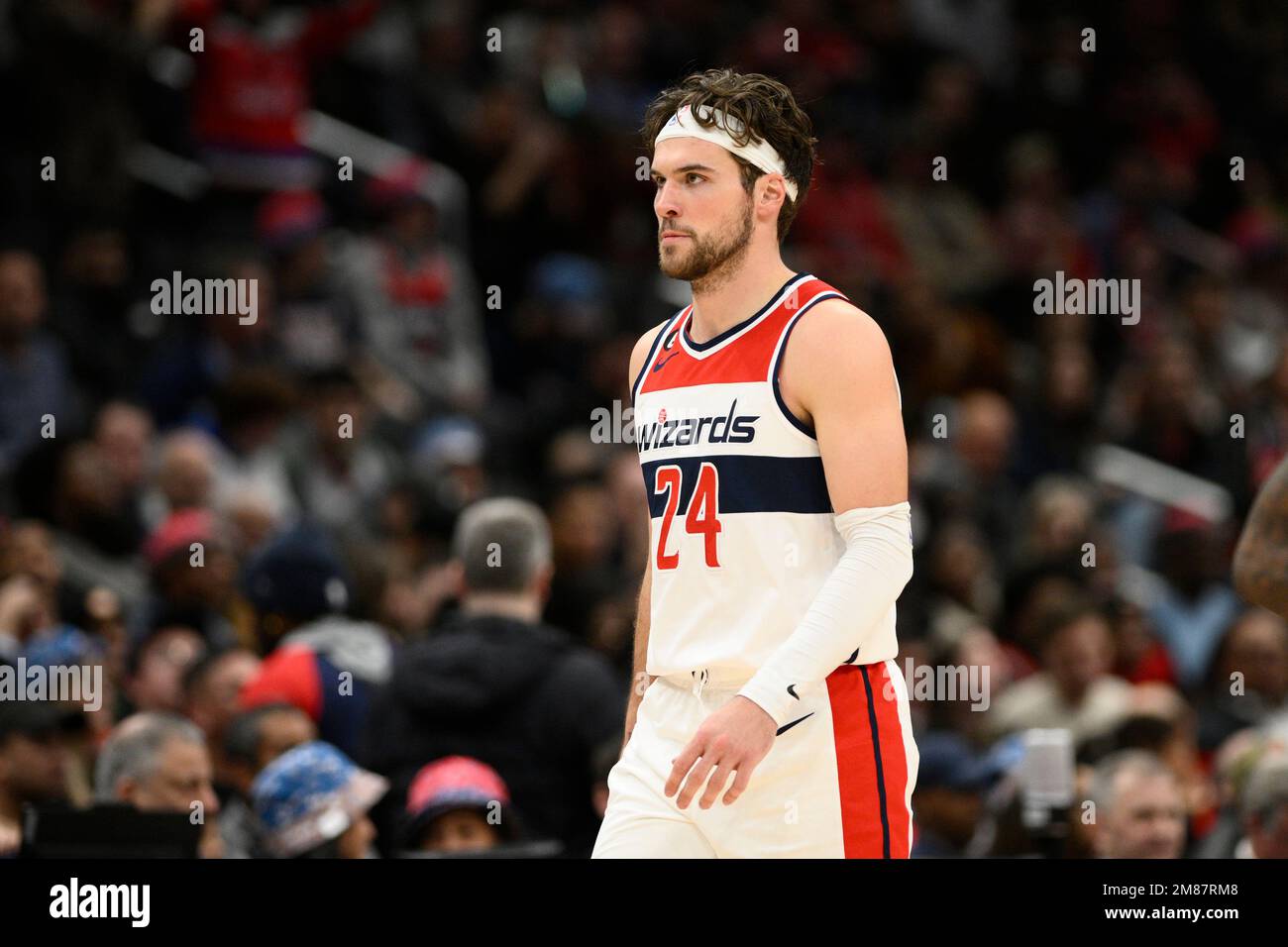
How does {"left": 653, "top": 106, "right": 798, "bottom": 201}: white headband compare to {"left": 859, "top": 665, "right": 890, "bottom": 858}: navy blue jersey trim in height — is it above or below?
above

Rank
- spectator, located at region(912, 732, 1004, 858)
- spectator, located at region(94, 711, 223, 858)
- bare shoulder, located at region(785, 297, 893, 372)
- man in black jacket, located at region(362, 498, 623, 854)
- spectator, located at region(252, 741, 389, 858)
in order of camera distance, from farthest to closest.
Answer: spectator, located at region(912, 732, 1004, 858), man in black jacket, located at region(362, 498, 623, 854), spectator, located at region(94, 711, 223, 858), spectator, located at region(252, 741, 389, 858), bare shoulder, located at region(785, 297, 893, 372)

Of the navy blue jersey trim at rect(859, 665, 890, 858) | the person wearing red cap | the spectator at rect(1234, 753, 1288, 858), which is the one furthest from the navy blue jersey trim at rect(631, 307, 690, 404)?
the spectator at rect(1234, 753, 1288, 858)

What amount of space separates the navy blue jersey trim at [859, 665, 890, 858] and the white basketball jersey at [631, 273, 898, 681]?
0.07 m

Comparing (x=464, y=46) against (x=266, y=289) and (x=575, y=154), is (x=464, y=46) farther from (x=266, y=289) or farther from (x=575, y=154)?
(x=266, y=289)

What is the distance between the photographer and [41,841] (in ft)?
16.4

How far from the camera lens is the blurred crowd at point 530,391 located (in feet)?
21.7

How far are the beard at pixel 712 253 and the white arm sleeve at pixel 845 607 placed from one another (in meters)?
0.65

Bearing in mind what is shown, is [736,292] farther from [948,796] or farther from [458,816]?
[948,796]

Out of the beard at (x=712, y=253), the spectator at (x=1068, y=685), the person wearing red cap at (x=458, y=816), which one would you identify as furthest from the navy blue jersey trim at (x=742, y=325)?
the spectator at (x=1068, y=685)

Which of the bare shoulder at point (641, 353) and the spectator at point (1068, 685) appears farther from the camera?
the spectator at point (1068, 685)

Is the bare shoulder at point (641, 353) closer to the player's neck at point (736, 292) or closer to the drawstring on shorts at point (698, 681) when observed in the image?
the player's neck at point (736, 292)

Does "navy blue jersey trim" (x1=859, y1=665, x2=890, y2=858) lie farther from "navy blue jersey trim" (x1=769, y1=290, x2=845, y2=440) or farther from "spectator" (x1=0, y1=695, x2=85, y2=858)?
"spectator" (x1=0, y1=695, x2=85, y2=858)

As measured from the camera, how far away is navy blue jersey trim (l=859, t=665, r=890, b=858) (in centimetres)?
438
